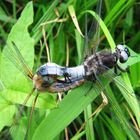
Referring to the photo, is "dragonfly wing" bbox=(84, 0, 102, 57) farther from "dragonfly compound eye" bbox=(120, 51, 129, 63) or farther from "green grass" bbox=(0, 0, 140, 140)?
"dragonfly compound eye" bbox=(120, 51, 129, 63)

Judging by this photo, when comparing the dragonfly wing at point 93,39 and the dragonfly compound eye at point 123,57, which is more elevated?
the dragonfly wing at point 93,39

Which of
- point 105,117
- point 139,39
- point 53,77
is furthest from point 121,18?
point 53,77

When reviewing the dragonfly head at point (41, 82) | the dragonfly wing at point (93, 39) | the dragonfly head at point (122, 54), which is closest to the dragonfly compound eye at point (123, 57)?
the dragonfly head at point (122, 54)

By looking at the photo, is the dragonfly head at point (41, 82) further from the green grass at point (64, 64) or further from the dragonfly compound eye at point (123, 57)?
the dragonfly compound eye at point (123, 57)

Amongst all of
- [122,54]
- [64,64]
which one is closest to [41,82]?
[122,54]

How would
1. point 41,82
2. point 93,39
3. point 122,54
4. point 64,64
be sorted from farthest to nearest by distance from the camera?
point 64,64
point 93,39
point 122,54
point 41,82

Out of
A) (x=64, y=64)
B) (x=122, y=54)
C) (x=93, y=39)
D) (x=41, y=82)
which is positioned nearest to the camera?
(x=41, y=82)

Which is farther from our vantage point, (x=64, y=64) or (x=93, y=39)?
(x=64, y=64)

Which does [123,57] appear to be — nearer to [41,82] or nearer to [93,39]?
[93,39]

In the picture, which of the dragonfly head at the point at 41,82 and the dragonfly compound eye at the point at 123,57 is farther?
the dragonfly compound eye at the point at 123,57
